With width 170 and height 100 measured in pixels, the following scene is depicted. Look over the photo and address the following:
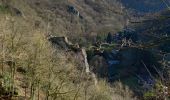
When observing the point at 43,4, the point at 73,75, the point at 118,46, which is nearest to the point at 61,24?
the point at 43,4

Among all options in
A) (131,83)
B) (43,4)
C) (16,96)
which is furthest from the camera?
(43,4)

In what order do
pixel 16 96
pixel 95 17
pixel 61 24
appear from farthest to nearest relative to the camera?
pixel 95 17 → pixel 61 24 → pixel 16 96

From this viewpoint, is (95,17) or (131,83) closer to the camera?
(131,83)

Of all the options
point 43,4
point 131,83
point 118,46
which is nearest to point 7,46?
point 118,46

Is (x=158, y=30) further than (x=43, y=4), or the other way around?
(x=43, y=4)

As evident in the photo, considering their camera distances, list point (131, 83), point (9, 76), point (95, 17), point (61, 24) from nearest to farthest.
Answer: point (9, 76) < point (131, 83) < point (61, 24) < point (95, 17)

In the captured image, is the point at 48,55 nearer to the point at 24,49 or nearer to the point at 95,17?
the point at 24,49

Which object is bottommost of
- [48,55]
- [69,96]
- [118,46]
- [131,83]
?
[131,83]

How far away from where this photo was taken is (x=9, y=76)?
112ft

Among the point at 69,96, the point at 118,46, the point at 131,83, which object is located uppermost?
the point at 118,46

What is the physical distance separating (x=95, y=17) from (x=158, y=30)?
187 m

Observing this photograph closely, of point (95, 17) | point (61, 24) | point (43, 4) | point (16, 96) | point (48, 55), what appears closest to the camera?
point (16, 96)

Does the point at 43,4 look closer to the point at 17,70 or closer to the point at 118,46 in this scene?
the point at 17,70

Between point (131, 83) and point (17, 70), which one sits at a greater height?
point (17, 70)
